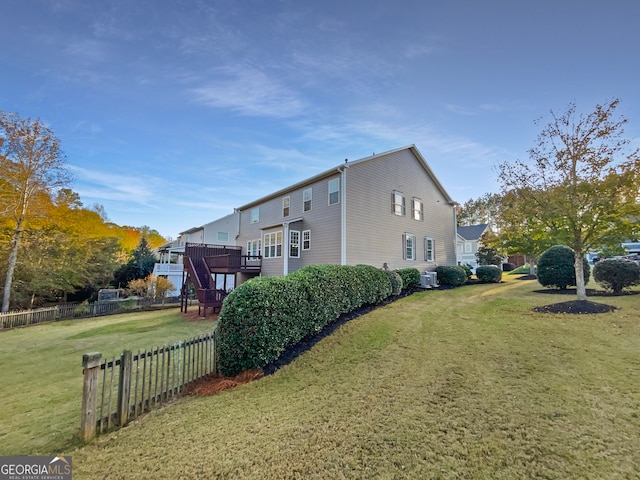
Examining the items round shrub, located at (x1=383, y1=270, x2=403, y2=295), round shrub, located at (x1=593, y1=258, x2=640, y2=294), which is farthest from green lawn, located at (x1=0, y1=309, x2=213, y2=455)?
round shrub, located at (x1=593, y1=258, x2=640, y2=294)

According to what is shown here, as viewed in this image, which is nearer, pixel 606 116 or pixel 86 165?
pixel 606 116

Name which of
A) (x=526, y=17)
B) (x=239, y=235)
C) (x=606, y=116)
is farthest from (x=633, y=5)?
(x=239, y=235)

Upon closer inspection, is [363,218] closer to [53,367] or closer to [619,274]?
[619,274]

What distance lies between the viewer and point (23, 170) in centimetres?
1502

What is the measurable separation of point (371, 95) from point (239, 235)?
1671 cm

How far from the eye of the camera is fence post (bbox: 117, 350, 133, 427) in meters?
4.21

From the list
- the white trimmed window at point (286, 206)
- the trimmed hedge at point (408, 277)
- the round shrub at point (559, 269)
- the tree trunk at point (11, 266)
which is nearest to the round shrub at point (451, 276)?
the trimmed hedge at point (408, 277)

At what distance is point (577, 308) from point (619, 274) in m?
4.71

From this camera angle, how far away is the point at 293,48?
9.86 m

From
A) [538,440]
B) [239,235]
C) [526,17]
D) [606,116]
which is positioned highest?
[526,17]

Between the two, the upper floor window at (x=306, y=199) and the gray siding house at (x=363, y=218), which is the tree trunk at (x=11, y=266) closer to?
the gray siding house at (x=363, y=218)

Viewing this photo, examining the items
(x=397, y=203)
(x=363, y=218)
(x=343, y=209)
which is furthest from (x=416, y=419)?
(x=397, y=203)

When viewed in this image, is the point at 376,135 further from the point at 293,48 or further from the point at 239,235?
the point at 239,235

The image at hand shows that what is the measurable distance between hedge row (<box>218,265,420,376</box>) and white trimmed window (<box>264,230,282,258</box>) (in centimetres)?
919
